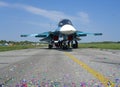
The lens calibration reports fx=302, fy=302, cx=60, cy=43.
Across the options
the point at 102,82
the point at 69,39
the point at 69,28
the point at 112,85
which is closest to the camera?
the point at 112,85

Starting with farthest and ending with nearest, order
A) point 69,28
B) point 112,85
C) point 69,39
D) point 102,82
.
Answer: point 69,39, point 69,28, point 102,82, point 112,85

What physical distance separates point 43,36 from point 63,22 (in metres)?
6.28

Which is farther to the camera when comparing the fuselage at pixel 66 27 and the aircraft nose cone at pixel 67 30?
the fuselage at pixel 66 27

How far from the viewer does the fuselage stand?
37500mm

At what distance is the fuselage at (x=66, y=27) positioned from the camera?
3750 cm

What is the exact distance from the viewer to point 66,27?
39344 millimetres

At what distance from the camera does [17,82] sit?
820cm

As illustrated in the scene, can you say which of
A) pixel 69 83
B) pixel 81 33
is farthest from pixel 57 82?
pixel 81 33

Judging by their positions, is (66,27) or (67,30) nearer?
(67,30)

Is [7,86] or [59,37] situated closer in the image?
[7,86]

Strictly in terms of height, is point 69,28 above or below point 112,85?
above

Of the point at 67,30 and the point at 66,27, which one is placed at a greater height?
the point at 66,27

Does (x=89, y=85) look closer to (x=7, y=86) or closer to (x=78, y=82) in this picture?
(x=78, y=82)

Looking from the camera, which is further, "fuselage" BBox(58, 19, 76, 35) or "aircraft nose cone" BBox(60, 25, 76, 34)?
"fuselage" BBox(58, 19, 76, 35)
